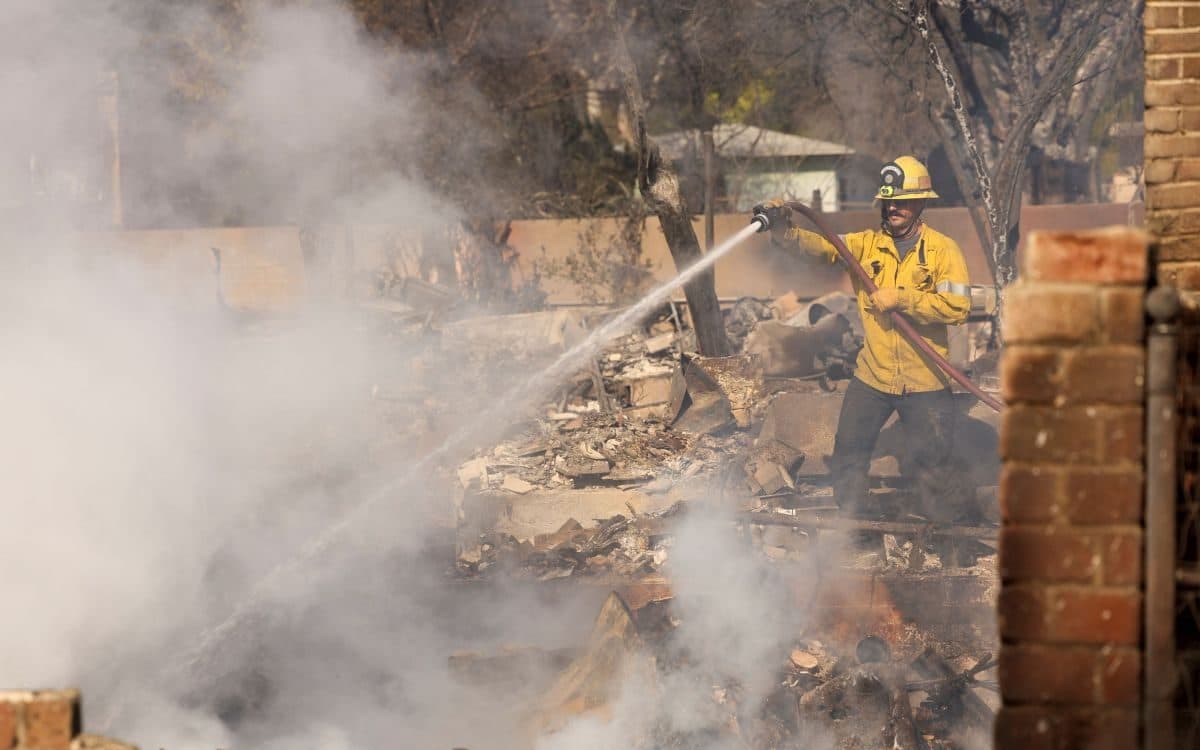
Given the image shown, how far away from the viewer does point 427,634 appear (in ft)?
17.9

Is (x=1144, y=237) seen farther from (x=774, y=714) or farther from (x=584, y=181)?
(x=584, y=181)

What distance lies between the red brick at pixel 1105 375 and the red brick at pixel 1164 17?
1709 mm

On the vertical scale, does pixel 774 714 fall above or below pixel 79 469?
below

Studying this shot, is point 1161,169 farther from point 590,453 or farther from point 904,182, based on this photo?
point 590,453

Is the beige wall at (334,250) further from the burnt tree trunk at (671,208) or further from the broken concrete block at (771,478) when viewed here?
the broken concrete block at (771,478)

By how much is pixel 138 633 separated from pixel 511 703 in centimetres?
180

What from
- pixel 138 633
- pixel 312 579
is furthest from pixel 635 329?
pixel 138 633

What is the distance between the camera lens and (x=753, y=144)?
777 inches

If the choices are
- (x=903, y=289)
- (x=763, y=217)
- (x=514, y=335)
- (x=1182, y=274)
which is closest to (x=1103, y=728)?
(x=1182, y=274)

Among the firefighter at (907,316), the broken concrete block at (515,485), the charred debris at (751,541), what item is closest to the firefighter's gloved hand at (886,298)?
the firefighter at (907,316)

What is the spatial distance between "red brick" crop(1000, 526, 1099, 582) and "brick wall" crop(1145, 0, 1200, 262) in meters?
1.63

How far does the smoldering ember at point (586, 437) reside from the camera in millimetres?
1956

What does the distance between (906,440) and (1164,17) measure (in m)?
2.87

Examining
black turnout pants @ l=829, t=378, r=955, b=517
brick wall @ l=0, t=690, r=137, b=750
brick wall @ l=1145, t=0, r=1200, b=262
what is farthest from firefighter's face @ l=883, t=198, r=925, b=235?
brick wall @ l=0, t=690, r=137, b=750
